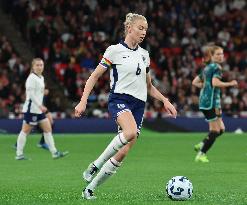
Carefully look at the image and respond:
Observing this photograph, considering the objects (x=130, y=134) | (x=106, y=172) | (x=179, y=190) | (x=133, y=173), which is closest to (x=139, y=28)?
(x=130, y=134)

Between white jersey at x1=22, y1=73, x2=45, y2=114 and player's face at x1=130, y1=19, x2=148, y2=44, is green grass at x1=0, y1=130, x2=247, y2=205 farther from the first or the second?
player's face at x1=130, y1=19, x2=148, y2=44

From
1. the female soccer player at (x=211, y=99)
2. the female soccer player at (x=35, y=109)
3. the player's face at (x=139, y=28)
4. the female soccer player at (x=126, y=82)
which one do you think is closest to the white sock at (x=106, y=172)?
the female soccer player at (x=126, y=82)

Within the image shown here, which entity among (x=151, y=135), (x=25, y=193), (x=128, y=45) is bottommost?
(x=151, y=135)

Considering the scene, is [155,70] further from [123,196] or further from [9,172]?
[123,196]

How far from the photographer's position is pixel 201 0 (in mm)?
33750

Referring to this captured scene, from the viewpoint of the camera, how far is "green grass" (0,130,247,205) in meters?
9.63

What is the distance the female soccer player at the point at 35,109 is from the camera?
16812 mm

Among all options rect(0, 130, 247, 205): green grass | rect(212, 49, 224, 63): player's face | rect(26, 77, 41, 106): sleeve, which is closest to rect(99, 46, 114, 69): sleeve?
rect(0, 130, 247, 205): green grass

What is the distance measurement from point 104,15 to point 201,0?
4567 mm

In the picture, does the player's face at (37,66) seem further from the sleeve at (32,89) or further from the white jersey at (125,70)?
the white jersey at (125,70)

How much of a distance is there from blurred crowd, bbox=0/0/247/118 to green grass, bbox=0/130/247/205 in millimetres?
5292

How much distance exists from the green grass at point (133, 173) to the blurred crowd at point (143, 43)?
17.4 feet

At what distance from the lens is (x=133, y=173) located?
13.4 m

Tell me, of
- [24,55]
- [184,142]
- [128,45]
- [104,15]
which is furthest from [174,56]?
[128,45]
